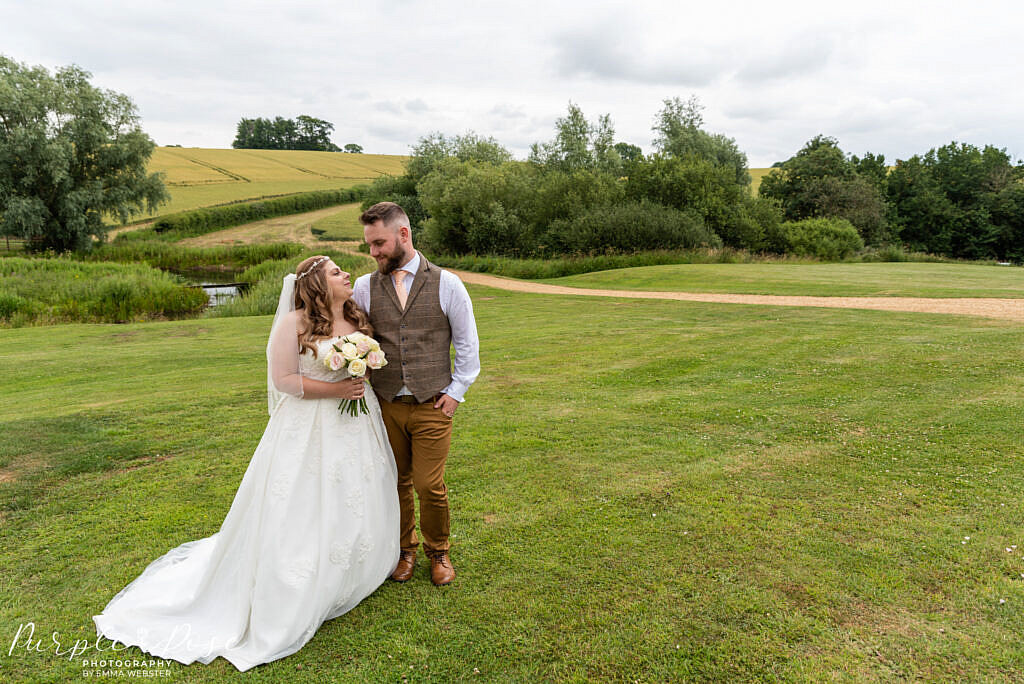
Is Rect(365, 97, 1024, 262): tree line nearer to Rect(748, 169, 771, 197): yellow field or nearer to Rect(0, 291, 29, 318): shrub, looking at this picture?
Answer: Rect(748, 169, 771, 197): yellow field

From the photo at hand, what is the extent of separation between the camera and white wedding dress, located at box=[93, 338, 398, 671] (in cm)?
378

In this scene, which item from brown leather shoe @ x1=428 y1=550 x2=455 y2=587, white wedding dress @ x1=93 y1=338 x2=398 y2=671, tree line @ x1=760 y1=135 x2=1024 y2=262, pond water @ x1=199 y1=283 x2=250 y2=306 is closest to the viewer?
white wedding dress @ x1=93 y1=338 x2=398 y2=671

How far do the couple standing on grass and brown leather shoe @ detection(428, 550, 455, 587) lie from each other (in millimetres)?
206

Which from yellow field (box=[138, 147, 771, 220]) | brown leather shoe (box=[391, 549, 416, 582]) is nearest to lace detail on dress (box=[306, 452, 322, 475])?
brown leather shoe (box=[391, 549, 416, 582])

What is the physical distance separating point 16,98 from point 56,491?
4534cm

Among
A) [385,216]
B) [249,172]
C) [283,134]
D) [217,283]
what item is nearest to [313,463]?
[385,216]

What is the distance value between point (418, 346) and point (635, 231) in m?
35.3

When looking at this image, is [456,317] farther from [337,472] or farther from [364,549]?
[364,549]

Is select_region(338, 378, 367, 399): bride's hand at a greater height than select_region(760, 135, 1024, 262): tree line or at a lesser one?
lesser

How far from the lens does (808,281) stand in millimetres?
24688

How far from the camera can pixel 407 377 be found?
4.14 meters

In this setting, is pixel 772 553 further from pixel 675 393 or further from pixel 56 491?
pixel 56 491

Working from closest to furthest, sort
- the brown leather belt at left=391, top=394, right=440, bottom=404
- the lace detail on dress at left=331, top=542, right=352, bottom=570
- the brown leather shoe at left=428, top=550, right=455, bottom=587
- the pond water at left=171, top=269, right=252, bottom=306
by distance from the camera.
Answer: the lace detail on dress at left=331, top=542, right=352, bottom=570, the brown leather belt at left=391, top=394, right=440, bottom=404, the brown leather shoe at left=428, top=550, right=455, bottom=587, the pond water at left=171, top=269, right=252, bottom=306

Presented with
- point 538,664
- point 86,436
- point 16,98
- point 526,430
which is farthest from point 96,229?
point 538,664
